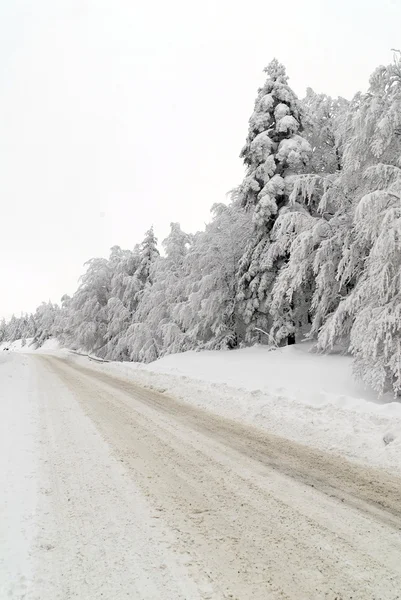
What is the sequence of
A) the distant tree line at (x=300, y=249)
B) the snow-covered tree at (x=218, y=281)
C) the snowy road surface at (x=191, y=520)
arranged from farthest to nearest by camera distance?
the snow-covered tree at (x=218, y=281)
the distant tree line at (x=300, y=249)
the snowy road surface at (x=191, y=520)

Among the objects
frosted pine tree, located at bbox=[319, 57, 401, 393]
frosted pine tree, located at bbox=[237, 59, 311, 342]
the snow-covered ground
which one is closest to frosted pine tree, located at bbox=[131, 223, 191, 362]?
frosted pine tree, located at bbox=[237, 59, 311, 342]

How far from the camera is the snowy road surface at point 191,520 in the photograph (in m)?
2.19

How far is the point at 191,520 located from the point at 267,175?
16331 mm

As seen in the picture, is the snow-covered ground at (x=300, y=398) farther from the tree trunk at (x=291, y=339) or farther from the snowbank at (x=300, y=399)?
the tree trunk at (x=291, y=339)

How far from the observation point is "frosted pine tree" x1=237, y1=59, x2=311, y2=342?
1636 centimetres

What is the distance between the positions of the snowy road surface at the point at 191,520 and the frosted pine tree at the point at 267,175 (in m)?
11.7

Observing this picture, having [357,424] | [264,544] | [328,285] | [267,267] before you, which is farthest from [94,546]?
[267,267]

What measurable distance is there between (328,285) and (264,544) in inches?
401

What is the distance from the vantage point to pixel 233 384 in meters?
10.2

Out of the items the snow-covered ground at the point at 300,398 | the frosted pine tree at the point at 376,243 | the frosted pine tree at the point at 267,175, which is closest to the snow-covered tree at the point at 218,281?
the frosted pine tree at the point at 267,175

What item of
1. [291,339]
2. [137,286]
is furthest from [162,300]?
[291,339]

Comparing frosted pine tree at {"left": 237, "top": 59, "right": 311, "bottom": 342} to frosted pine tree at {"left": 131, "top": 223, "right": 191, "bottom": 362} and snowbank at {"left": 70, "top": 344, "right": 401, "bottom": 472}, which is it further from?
frosted pine tree at {"left": 131, "top": 223, "right": 191, "bottom": 362}

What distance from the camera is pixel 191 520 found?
9.75ft

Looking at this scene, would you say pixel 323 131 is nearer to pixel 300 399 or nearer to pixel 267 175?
pixel 267 175
